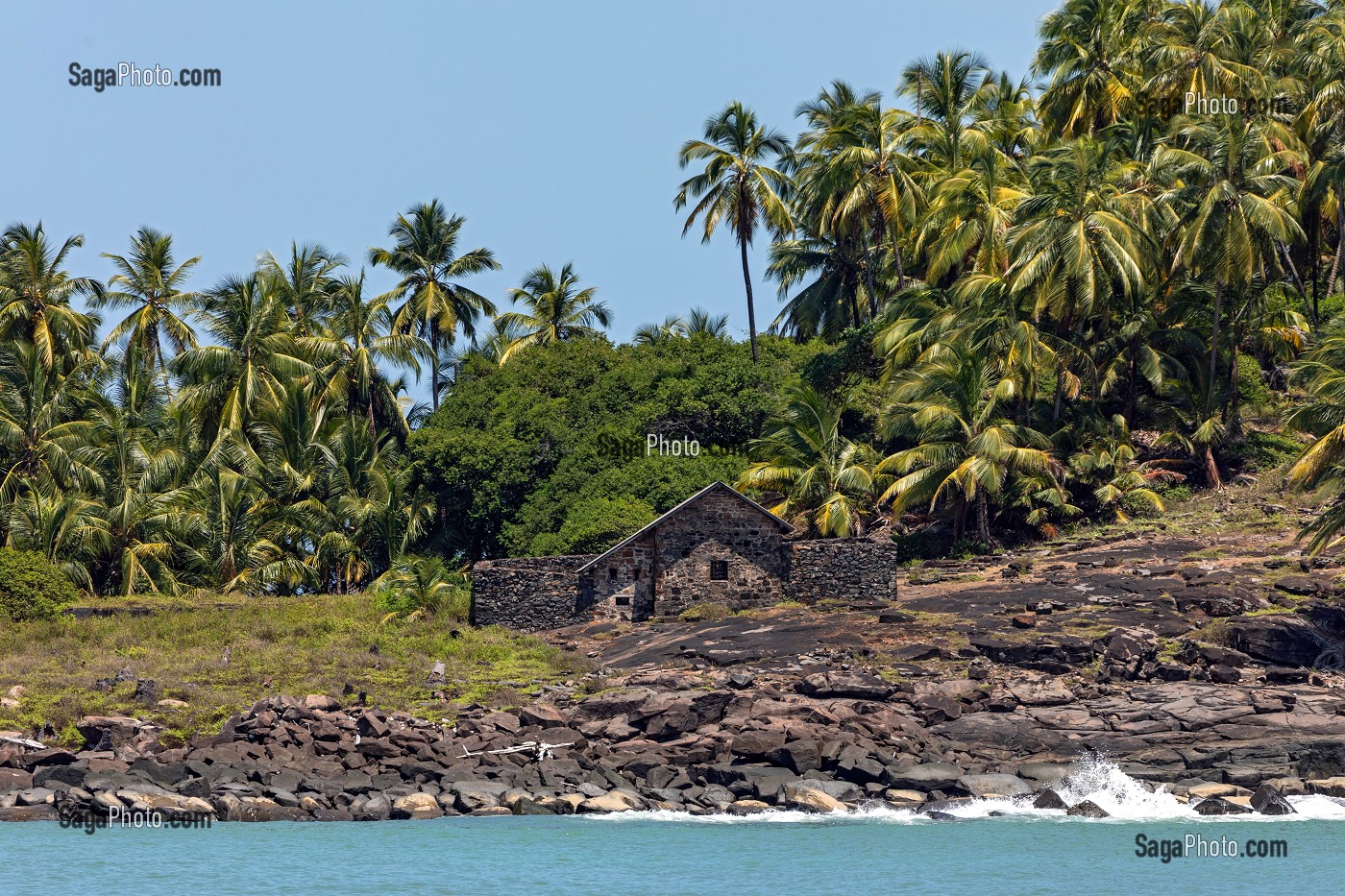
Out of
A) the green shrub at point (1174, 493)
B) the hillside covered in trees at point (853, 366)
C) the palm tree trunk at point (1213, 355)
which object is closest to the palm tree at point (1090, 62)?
the hillside covered in trees at point (853, 366)

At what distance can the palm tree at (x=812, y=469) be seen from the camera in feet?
147

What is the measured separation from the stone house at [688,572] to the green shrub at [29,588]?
1170 centimetres

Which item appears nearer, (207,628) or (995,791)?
(995,791)

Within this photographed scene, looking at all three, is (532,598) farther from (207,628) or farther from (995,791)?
(995,791)

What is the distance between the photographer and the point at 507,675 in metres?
36.5

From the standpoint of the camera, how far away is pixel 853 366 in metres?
53.3

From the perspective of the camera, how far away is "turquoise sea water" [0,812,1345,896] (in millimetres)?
24766

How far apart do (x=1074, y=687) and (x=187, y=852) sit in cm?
1780

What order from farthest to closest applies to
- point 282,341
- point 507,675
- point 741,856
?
point 282,341, point 507,675, point 741,856

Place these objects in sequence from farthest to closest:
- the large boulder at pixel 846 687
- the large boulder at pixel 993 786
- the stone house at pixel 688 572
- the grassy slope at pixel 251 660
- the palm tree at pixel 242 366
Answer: the palm tree at pixel 242 366 < the stone house at pixel 688 572 < the grassy slope at pixel 251 660 < the large boulder at pixel 846 687 < the large boulder at pixel 993 786

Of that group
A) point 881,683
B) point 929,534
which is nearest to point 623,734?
point 881,683

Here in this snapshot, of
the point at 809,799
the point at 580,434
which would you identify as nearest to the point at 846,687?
the point at 809,799
